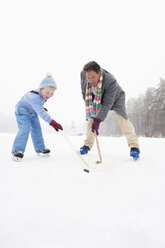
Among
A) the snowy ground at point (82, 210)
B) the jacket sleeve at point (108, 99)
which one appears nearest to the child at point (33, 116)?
the jacket sleeve at point (108, 99)

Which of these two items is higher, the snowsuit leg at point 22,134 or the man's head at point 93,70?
the man's head at point 93,70

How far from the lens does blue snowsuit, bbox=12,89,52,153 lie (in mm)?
2496

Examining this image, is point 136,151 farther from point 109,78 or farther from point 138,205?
point 138,205

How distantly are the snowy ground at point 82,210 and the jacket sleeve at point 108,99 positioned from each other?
43.8 inches

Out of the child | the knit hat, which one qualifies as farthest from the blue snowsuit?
the knit hat

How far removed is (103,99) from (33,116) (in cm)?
116

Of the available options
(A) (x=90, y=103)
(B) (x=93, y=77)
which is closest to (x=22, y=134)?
(A) (x=90, y=103)

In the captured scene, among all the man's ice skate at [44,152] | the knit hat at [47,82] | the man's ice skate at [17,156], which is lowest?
the man's ice skate at [44,152]

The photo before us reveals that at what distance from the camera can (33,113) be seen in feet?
9.21

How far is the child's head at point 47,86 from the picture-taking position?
8.54 feet

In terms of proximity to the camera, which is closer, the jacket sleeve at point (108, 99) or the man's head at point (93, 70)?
the man's head at point (93, 70)

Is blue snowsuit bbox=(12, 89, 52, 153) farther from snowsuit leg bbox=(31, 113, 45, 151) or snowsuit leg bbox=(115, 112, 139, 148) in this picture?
snowsuit leg bbox=(115, 112, 139, 148)

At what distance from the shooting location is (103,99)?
274 centimetres

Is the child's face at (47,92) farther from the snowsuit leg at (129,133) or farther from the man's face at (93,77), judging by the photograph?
the snowsuit leg at (129,133)
